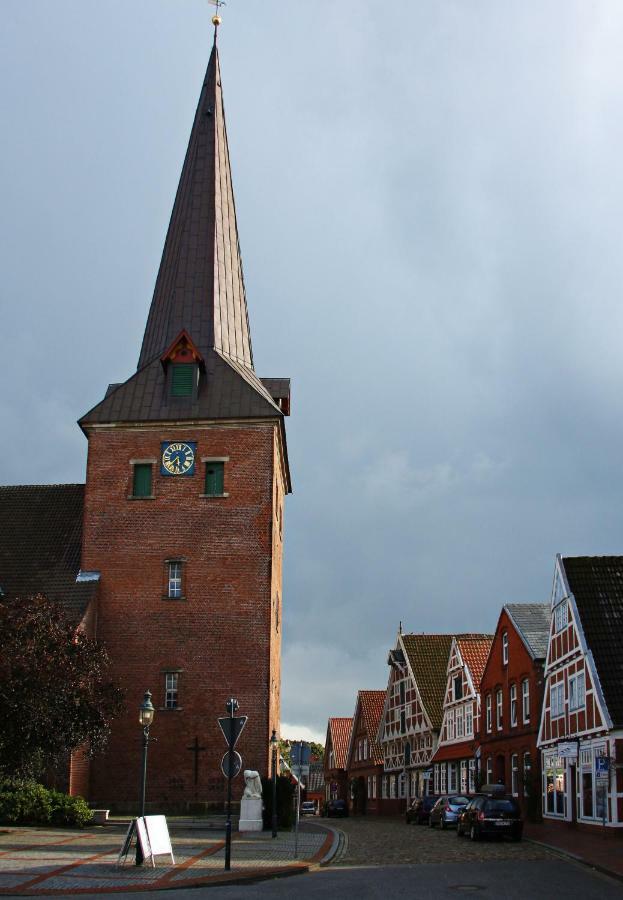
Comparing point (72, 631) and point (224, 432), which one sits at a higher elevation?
point (224, 432)

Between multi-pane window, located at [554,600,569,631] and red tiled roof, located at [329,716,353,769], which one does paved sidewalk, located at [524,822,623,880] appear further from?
red tiled roof, located at [329,716,353,769]

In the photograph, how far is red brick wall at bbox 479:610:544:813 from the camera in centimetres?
4091

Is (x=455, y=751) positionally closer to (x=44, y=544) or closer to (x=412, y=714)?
(x=412, y=714)

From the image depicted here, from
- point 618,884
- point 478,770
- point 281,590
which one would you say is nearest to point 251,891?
point 618,884

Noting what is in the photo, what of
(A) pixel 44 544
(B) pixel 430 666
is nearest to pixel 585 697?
(A) pixel 44 544

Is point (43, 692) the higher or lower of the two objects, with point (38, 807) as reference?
higher

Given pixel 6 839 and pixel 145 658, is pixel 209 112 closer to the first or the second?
pixel 145 658

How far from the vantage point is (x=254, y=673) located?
121 ft

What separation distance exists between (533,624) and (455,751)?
13641 millimetres

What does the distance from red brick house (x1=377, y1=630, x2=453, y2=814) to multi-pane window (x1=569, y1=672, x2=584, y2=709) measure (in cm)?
2653

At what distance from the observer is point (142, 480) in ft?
130

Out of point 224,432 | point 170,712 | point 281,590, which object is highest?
point 224,432

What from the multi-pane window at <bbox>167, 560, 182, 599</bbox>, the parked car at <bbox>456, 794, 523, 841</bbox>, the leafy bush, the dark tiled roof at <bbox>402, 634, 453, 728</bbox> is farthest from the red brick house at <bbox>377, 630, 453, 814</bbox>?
the leafy bush

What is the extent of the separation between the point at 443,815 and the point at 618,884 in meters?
20.9
